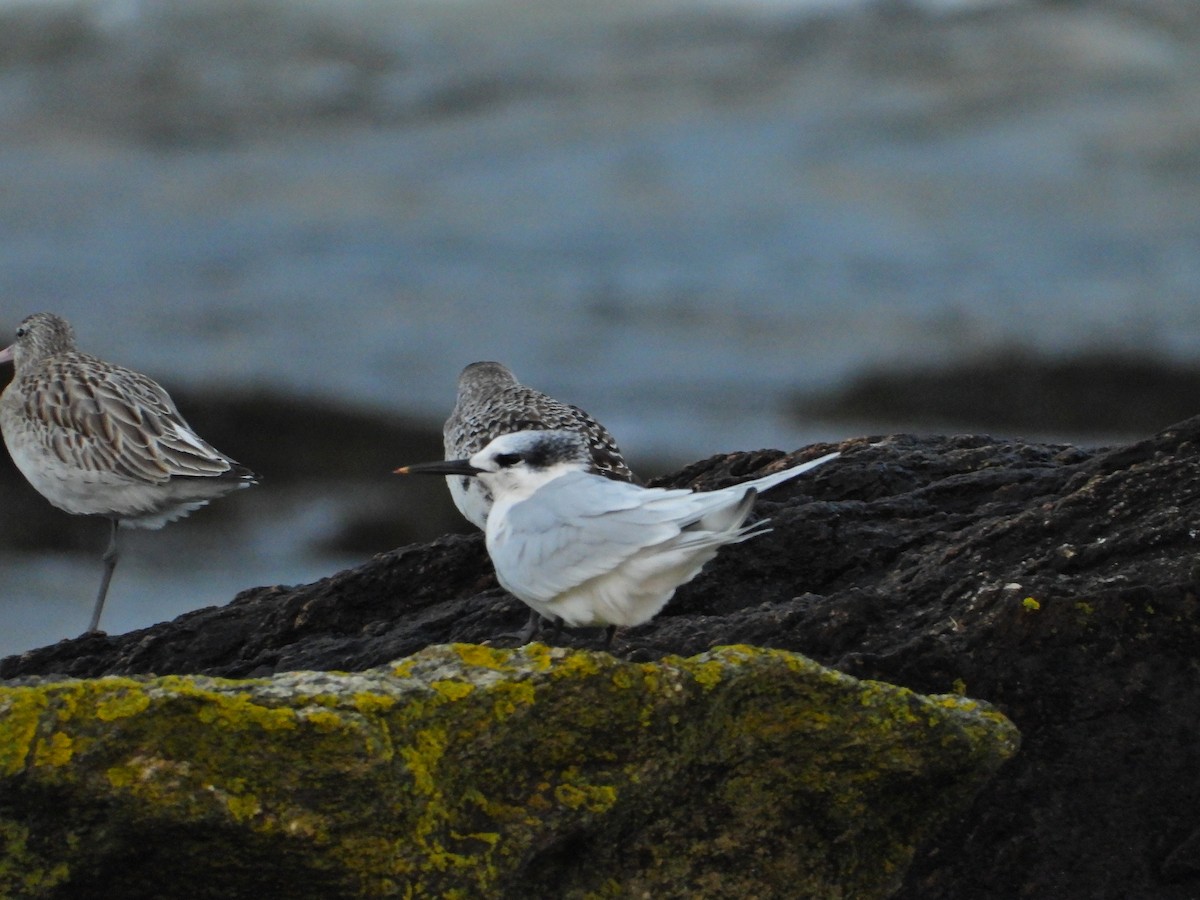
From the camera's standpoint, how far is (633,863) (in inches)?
195

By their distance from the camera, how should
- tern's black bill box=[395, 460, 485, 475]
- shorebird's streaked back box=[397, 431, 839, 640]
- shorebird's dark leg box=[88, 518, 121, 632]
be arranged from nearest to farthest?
1. shorebird's streaked back box=[397, 431, 839, 640]
2. tern's black bill box=[395, 460, 485, 475]
3. shorebird's dark leg box=[88, 518, 121, 632]

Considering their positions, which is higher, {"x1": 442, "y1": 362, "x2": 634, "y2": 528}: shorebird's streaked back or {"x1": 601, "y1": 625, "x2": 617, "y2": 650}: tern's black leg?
{"x1": 601, "y1": 625, "x2": 617, "y2": 650}: tern's black leg

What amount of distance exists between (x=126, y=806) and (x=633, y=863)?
1443 millimetres

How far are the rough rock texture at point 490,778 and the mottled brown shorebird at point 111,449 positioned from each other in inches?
308

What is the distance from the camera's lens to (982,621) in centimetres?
568

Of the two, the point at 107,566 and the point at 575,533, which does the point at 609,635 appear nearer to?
the point at 575,533

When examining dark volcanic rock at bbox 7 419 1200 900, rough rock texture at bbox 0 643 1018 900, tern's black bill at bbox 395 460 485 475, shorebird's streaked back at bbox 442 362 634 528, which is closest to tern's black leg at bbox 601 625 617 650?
dark volcanic rock at bbox 7 419 1200 900

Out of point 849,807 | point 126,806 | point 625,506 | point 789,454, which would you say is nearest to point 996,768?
point 849,807

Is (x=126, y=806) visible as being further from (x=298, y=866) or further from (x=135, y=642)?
(x=135, y=642)

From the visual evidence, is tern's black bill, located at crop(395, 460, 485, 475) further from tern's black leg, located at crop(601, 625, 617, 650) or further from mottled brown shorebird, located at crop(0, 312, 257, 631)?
mottled brown shorebird, located at crop(0, 312, 257, 631)

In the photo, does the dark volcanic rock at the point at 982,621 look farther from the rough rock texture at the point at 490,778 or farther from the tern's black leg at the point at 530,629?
the rough rock texture at the point at 490,778

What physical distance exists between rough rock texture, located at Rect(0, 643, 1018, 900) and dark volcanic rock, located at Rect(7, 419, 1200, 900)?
0.37 m

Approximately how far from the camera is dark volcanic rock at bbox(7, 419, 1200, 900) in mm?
5336

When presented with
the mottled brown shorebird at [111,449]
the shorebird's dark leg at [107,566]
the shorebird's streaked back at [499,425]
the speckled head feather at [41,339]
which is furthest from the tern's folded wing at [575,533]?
the speckled head feather at [41,339]
